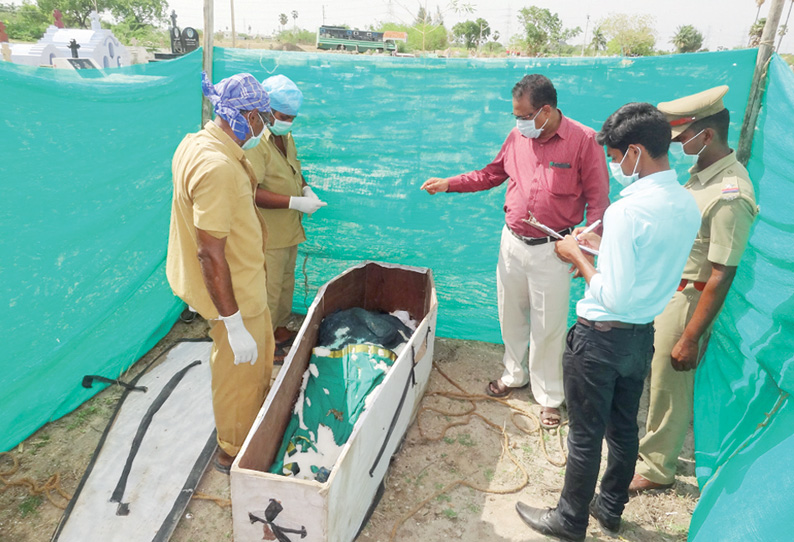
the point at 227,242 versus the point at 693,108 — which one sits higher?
the point at 693,108

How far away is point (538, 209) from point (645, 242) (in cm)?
116

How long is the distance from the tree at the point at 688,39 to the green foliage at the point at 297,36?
3691 centimetres

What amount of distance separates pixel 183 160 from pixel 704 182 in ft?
7.30

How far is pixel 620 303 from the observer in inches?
61.1

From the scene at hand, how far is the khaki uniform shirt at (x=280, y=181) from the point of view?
2.96 meters

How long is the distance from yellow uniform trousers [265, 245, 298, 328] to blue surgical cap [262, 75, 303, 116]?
0.92 metres

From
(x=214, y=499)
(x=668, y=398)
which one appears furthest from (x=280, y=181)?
(x=668, y=398)

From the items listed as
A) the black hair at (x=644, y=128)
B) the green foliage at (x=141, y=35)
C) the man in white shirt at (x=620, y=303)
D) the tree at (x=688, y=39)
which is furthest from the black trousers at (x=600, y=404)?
the tree at (x=688, y=39)

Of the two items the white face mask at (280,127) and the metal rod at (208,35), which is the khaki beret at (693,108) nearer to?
Answer: the white face mask at (280,127)

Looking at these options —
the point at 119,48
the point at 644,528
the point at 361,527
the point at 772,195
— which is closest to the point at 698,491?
the point at 644,528

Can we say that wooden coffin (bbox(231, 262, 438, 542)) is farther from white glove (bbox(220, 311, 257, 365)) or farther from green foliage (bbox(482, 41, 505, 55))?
green foliage (bbox(482, 41, 505, 55))

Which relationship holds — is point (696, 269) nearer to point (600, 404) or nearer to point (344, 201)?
point (600, 404)

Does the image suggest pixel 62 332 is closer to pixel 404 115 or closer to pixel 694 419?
pixel 404 115

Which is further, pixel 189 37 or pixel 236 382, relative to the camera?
pixel 189 37
